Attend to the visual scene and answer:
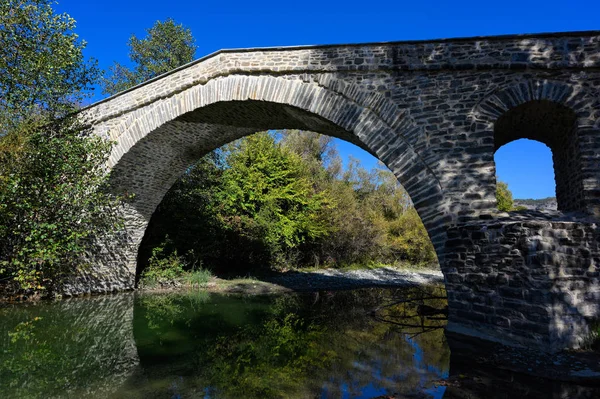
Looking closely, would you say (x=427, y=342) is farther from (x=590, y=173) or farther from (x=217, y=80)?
(x=217, y=80)

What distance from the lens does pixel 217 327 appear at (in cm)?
696

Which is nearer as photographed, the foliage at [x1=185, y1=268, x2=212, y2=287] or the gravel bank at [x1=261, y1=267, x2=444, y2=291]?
the foliage at [x1=185, y1=268, x2=212, y2=287]

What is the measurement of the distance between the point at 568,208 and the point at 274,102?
5.95 meters

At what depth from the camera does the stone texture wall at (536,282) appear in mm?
4891

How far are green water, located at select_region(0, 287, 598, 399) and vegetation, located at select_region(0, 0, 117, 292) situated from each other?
1286 millimetres

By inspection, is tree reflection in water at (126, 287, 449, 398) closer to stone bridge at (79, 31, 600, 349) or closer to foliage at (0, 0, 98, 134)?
→ stone bridge at (79, 31, 600, 349)

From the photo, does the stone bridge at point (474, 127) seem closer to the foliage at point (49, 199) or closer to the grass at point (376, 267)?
the foliage at point (49, 199)

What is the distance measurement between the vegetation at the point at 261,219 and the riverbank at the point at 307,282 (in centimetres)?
136

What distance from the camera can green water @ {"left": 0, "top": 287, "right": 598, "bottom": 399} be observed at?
3963mm

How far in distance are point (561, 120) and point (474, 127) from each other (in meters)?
1.61

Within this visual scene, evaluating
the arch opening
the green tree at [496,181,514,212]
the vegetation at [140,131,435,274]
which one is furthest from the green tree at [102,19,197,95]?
the green tree at [496,181,514,212]

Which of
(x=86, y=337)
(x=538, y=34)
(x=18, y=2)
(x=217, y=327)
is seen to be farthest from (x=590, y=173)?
(x=18, y=2)

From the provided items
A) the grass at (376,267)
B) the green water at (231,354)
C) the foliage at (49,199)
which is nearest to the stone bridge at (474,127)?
the green water at (231,354)

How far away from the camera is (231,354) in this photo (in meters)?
5.30
